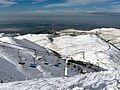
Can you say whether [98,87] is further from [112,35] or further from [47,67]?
[112,35]

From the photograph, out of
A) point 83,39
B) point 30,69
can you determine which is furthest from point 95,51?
point 30,69

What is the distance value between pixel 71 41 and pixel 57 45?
863 centimetres

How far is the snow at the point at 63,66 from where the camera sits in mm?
17594

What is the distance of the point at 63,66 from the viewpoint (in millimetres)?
57344

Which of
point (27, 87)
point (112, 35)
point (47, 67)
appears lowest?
point (112, 35)

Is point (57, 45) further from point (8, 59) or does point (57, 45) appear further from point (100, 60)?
point (8, 59)

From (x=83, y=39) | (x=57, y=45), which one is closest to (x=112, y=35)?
(x=83, y=39)

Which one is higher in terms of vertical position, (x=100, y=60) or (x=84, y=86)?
(x=84, y=86)

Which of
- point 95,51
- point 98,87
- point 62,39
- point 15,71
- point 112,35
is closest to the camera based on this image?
point 98,87

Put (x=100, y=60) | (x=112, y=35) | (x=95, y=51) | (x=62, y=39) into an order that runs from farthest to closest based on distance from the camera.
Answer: (x=112, y=35)
(x=62, y=39)
(x=95, y=51)
(x=100, y=60)

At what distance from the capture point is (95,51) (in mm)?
103438

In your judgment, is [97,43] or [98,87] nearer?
[98,87]

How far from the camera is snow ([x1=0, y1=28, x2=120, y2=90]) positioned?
57.7 ft

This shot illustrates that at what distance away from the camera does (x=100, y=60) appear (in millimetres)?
89375
